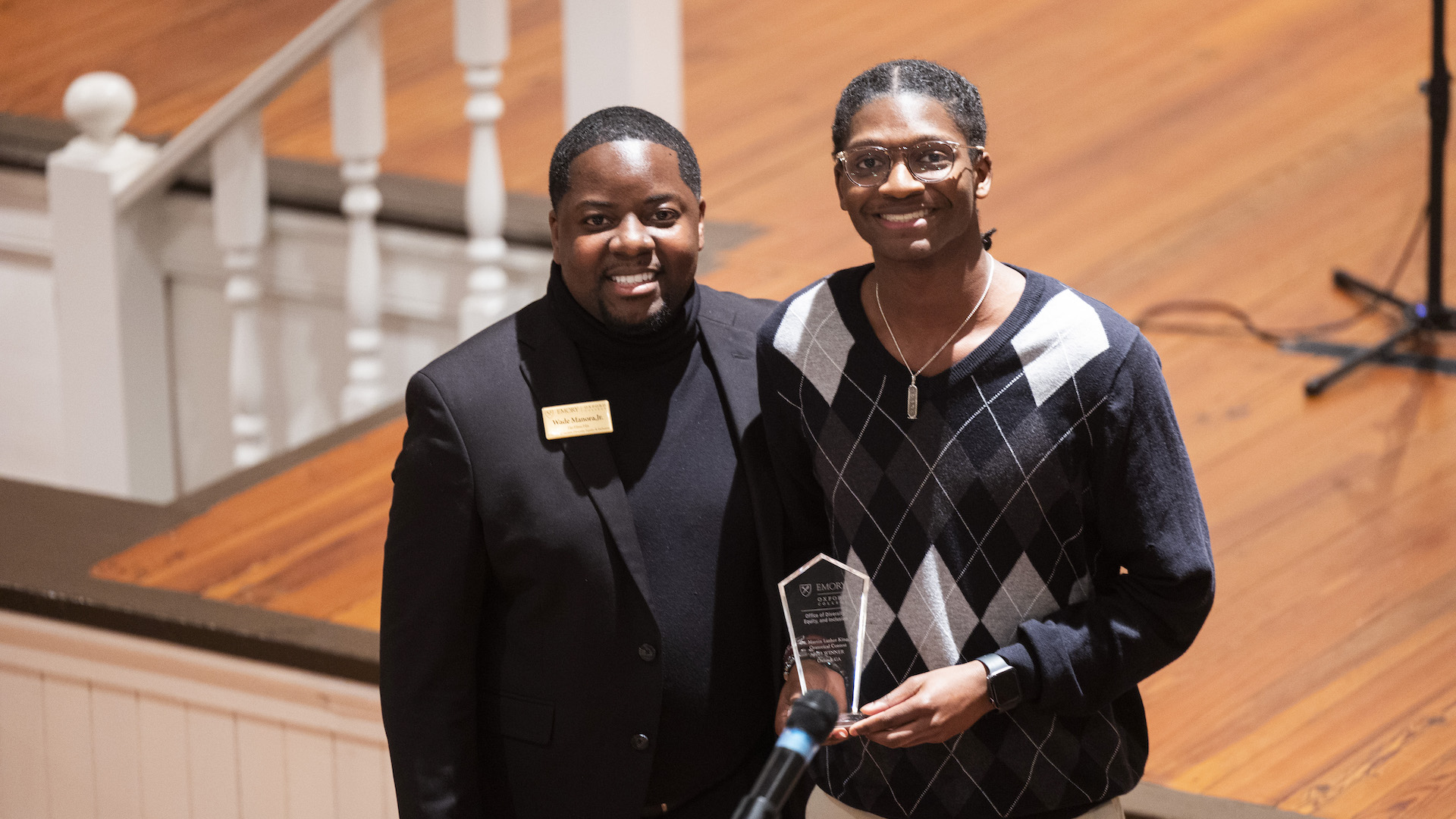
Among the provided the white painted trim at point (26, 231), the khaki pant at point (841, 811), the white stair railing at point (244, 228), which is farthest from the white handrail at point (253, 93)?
the khaki pant at point (841, 811)

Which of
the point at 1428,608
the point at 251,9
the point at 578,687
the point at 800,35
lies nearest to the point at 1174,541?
the point at 578,687

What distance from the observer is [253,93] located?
13.0ft

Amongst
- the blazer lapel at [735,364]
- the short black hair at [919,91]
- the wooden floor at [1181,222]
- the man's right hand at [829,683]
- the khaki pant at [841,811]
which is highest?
the short black hair at [919,91]

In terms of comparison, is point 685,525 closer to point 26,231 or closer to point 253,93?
point 253,93

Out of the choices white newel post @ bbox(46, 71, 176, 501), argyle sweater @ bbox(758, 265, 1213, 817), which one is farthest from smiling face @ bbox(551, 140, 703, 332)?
white newel post @ bbox(46, 71, 176, 501)

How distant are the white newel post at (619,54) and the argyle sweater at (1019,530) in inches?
77.7

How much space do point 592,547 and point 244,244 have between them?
8.43ft

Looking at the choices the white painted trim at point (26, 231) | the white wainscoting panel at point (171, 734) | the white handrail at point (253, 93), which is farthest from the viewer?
the white painted trim at point (26, 231)

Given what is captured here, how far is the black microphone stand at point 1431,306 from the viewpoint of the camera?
11.7 feet

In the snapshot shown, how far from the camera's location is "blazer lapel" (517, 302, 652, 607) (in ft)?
5.98

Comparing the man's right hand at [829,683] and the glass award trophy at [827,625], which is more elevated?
the glass award trophy at [827,625]

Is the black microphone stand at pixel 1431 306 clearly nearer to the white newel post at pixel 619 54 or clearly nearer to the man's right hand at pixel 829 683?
the white newel post at pixel 619 54

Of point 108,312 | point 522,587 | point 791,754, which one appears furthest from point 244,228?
point 791,754

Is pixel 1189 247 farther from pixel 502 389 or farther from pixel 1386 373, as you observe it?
pixel 502 389
